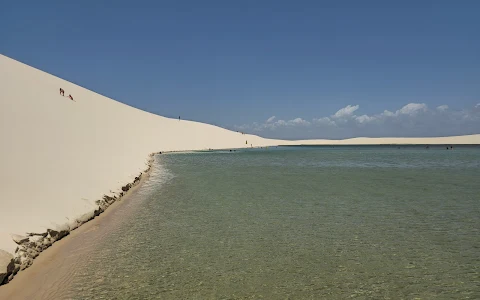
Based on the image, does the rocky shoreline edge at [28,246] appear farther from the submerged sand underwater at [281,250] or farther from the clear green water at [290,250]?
the clear green water at [290,250]

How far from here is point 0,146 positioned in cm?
1689

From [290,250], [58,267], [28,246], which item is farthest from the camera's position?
[290,250]

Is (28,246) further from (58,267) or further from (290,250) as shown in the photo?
(290,250)

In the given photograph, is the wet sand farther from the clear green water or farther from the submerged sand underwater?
the clear green water

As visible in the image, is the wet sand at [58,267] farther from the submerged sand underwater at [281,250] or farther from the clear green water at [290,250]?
the clear green water at [290,250]

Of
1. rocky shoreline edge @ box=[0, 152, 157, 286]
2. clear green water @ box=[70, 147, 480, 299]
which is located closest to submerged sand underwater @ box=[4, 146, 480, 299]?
clear green water @ box=[70, 147, 480, 299]

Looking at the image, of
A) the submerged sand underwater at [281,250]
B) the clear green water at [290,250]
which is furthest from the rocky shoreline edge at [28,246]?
the clear green water at [290,250]

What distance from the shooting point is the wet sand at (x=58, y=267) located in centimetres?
703

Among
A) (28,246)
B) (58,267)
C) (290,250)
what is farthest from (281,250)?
(28,246)

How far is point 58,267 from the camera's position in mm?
8477

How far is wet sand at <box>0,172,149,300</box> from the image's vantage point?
7031 millimetres

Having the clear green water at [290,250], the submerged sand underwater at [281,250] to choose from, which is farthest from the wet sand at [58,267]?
the clear green water at [290,250]

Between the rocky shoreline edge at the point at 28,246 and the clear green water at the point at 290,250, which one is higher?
the rocky shoreline edge at the point at 28,246

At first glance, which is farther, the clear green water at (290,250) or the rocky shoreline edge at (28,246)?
the rocky shoreline edge at (28,246)
